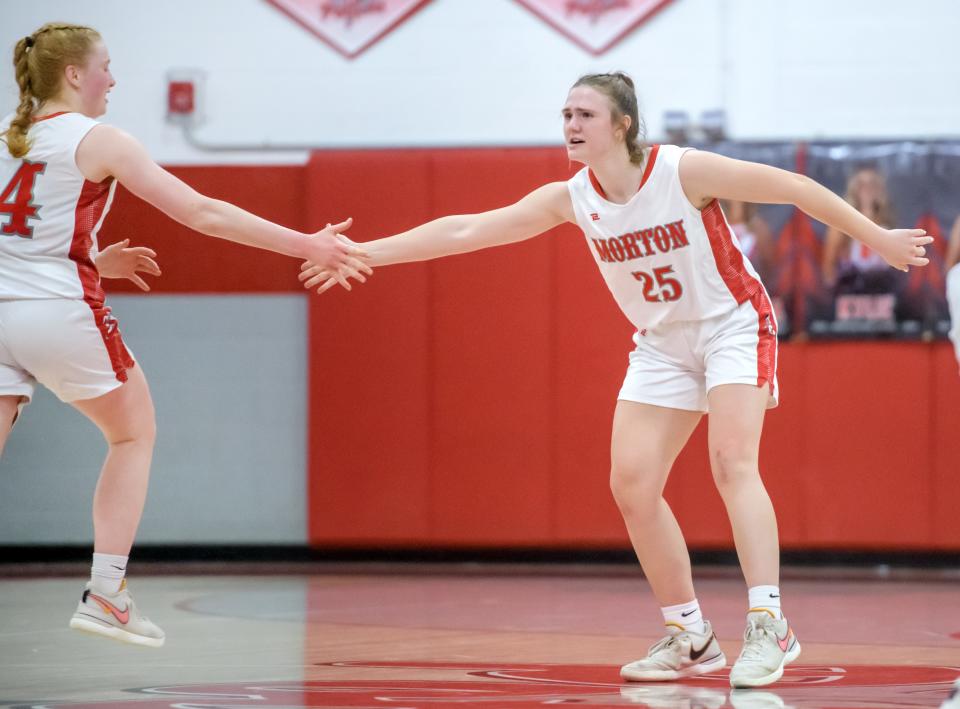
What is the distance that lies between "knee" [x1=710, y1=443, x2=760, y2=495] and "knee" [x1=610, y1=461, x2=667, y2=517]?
7.1 inches

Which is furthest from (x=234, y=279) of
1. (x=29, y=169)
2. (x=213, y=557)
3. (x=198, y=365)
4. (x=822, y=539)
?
(x=29, y=169)

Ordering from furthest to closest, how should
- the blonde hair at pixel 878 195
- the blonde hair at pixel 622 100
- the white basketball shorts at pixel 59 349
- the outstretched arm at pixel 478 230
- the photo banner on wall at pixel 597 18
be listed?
1. the photo banner on wall at pixel 597 18
2. the blonde hair at pixel 878 195
3. the outstretched arm at pixel 478 230
4. the blonde hair at pixel 622 100
5. the white basketball shorts at pixel 59 349

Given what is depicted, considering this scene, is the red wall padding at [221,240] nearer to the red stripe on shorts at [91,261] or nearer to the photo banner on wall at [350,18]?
the photo banner on wall at [350,18]

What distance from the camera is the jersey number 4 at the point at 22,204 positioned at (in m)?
3.35

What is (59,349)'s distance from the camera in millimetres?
3346

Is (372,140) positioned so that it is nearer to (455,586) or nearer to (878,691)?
(455,586)

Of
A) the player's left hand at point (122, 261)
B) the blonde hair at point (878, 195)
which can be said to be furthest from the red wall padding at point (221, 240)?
the player's left hand at point (122, 261)

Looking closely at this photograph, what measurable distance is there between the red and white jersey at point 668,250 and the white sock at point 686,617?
83cm

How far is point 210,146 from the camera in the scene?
8031mm

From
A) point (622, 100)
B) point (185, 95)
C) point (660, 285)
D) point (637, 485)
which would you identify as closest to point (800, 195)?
point (660, 285)

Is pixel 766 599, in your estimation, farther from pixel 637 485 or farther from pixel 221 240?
pixel 221 240

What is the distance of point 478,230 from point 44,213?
1.25 metres

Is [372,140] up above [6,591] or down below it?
above

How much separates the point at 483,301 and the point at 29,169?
4404 millimetres
